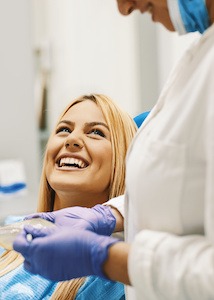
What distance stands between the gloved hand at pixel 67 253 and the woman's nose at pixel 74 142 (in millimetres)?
670

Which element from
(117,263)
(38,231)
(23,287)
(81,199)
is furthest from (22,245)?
(81,199)

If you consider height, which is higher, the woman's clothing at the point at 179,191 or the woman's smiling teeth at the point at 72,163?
the woman's clothing at the point at 179,191

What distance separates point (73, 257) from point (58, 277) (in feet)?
0.25

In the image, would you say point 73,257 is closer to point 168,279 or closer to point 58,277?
point 58,277

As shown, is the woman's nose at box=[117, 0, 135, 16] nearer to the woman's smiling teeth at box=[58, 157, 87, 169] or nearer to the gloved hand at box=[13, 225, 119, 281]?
the gloved hand at box=[13, 225, 119, 281]

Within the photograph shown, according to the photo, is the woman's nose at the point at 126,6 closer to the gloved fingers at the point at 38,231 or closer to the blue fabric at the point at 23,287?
the gloved fingers at the point at 38,231

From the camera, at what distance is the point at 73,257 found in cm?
106

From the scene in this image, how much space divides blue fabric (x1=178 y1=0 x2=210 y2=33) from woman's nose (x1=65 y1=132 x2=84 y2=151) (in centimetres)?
81

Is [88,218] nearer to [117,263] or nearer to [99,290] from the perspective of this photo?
[99,290]

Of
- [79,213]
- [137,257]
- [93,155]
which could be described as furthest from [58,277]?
[93,155]

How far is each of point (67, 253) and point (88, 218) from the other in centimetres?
41

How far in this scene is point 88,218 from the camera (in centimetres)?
146

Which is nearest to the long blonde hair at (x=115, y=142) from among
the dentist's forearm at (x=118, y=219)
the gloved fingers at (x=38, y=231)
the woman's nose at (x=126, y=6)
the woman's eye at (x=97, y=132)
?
the woman's eye at (x=97, y=132)

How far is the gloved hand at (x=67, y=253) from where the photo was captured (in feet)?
3.39
